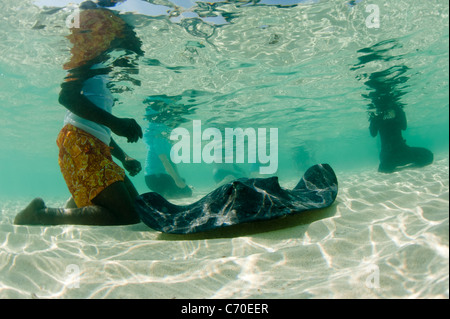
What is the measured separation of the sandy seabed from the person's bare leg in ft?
1.21

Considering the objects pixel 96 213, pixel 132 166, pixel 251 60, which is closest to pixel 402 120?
pixel 251 60

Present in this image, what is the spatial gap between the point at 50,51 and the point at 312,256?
34.3 feet

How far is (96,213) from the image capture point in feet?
13.3

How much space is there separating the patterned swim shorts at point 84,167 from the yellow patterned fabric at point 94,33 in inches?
152

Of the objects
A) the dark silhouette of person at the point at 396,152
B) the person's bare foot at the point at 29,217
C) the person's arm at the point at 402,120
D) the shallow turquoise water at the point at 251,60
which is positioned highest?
the shallow turquoise water at the point at 251,60

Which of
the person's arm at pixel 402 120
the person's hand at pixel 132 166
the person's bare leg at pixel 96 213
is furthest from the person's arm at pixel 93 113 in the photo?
the person's arm at pixel 402 120

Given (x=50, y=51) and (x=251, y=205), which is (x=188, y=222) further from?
(x=50, y=51)

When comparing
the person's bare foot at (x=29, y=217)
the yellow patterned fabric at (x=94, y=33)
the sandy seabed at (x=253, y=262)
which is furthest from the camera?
the yellow patterned fabric at (x=94, y=33)

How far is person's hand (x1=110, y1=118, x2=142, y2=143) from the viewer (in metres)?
4.38

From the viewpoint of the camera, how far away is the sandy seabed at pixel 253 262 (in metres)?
1.68

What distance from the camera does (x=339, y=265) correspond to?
218 cm

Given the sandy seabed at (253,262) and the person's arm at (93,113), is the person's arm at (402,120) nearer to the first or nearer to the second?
the sandy seabed at (253,262)
